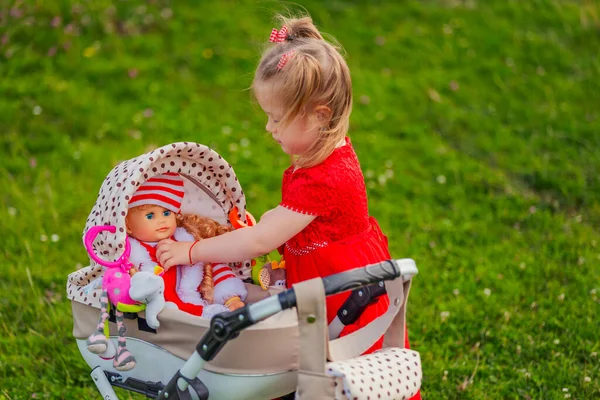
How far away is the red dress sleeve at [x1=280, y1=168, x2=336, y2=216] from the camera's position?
302 cm

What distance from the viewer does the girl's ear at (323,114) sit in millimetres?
3047

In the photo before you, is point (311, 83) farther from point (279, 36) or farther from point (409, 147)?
point (409, 147)

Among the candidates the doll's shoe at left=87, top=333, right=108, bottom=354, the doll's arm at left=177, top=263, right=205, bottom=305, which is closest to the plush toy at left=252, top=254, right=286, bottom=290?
the doll's arm at left=177, top=263, right=205, bottom=305

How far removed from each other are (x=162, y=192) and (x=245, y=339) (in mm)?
857

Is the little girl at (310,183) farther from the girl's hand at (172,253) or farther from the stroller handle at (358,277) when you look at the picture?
the stroller handle at (358,277)

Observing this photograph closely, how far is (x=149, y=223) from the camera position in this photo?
323 cm

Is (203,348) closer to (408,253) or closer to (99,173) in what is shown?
(408,253)

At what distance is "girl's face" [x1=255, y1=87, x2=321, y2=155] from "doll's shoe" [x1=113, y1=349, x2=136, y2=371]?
0.96 meters

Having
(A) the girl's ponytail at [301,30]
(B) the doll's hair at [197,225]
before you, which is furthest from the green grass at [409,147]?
(A) the girl's ponytail at [301,30]

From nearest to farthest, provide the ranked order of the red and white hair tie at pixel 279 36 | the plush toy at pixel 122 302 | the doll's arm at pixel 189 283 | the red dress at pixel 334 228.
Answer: the plush toy at pixel 122 302
the red dress at pixel 334 228
the red and white hair tie at pixel 279 36
the doll's arm at pixel 189 283

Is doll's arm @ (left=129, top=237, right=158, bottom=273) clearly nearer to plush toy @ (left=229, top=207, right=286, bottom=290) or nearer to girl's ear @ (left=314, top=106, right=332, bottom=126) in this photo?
plush toy @ (left=229, top=207, right=286, bottom=290)

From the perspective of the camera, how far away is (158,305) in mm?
2799

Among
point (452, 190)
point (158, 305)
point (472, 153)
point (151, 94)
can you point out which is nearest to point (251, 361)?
point (158, 305)

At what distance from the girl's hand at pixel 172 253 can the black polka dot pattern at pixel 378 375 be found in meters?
0.83
